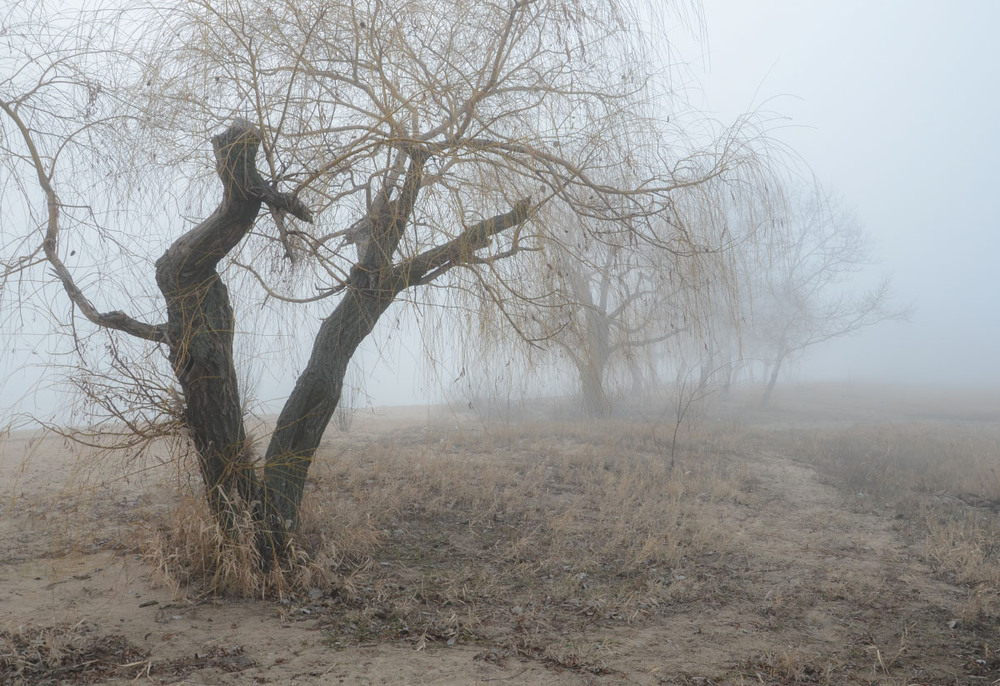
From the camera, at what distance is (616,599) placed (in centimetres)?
412

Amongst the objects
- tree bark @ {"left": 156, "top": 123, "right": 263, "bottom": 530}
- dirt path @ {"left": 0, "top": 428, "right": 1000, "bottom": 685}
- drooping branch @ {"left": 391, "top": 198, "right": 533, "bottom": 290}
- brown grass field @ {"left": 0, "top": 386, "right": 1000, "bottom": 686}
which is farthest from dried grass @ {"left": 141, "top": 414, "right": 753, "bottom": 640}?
drooping branch @ {"left": 391, "top": 198, "right": 533, "bottom": 290}

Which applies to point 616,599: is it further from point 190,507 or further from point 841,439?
point 841,439

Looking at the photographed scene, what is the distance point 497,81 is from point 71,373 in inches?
112

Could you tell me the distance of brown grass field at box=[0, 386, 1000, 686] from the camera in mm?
3270

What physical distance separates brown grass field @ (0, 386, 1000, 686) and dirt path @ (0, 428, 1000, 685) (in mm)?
15

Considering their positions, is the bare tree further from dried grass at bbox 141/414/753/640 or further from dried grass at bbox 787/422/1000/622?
dried grass at bbox 787/422/1000/622

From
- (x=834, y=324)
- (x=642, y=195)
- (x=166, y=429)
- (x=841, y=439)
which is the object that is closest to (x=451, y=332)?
(x=642, y=195)

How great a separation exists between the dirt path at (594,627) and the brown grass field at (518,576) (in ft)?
0.05

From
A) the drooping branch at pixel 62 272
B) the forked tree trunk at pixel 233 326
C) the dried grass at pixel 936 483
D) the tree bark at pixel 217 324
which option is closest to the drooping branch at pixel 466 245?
the forked tree trunk at pixel 233 326

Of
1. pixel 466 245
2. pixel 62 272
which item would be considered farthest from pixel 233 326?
pixel 466 245

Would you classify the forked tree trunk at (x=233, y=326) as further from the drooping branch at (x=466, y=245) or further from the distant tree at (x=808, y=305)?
the distant tree at (x=808, y=305)

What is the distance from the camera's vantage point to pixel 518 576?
14.5 ft

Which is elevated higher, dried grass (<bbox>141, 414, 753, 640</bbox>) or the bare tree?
the bare tree

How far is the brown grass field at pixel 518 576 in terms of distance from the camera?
129 inches
